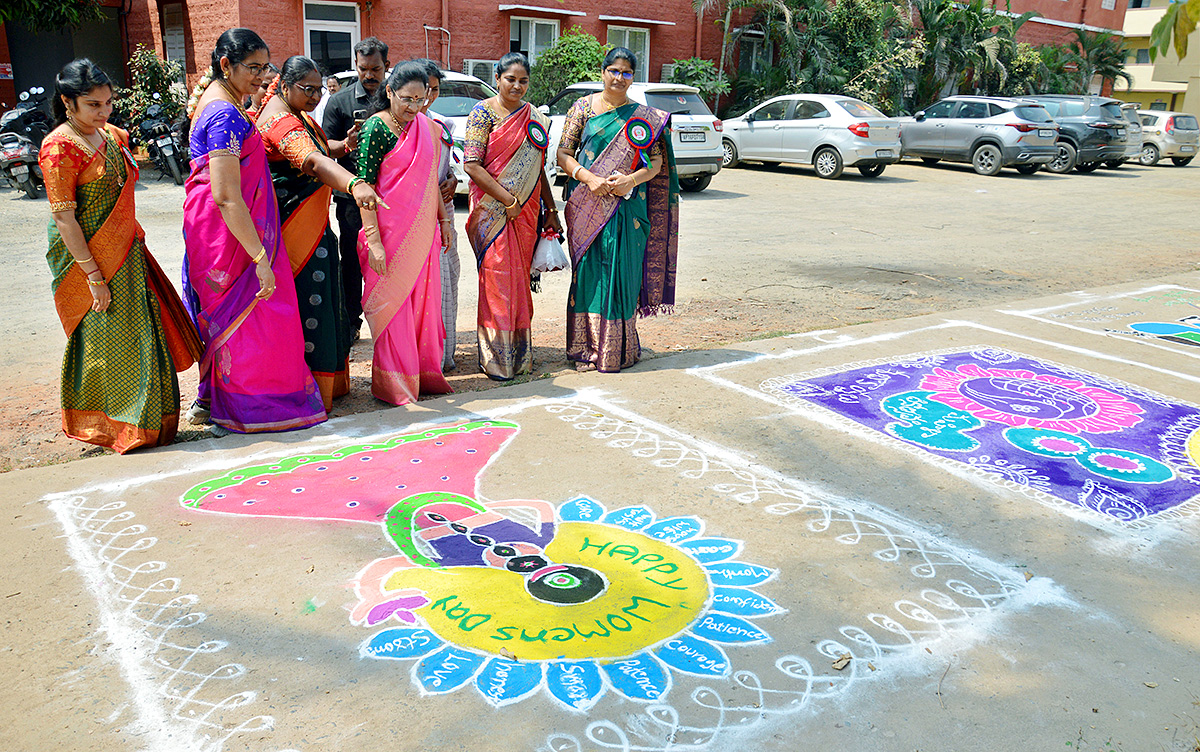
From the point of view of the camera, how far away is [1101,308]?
679cm

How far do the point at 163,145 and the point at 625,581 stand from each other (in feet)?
39.7

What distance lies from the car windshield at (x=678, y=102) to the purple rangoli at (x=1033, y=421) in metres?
8.10

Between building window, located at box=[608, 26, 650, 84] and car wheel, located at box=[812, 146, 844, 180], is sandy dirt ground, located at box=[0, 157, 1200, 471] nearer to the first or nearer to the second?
car wheel, located at box=[812, 146, 844, 180]

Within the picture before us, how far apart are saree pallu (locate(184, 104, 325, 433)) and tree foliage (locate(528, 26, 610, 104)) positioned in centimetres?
1443

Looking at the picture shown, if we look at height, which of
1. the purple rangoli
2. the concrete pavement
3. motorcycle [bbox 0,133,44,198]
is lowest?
the concrete pavement

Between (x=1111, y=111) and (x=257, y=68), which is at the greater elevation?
(x=1111, y=111)

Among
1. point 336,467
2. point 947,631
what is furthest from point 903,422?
point 336,467

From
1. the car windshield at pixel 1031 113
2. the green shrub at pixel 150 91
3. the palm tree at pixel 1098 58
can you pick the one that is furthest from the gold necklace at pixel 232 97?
the palm tree at pixel 1098 58

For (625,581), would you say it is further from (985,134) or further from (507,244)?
(985,134)

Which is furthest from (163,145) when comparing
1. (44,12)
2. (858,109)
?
(858,109)

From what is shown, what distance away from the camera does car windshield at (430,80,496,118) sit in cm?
1141

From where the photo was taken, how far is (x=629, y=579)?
2842 mm

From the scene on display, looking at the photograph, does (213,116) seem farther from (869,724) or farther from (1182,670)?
(1182,670)

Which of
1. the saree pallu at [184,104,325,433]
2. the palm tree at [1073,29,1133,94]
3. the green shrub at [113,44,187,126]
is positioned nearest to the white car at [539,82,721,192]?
the green shrub at [113,44,187,126]
